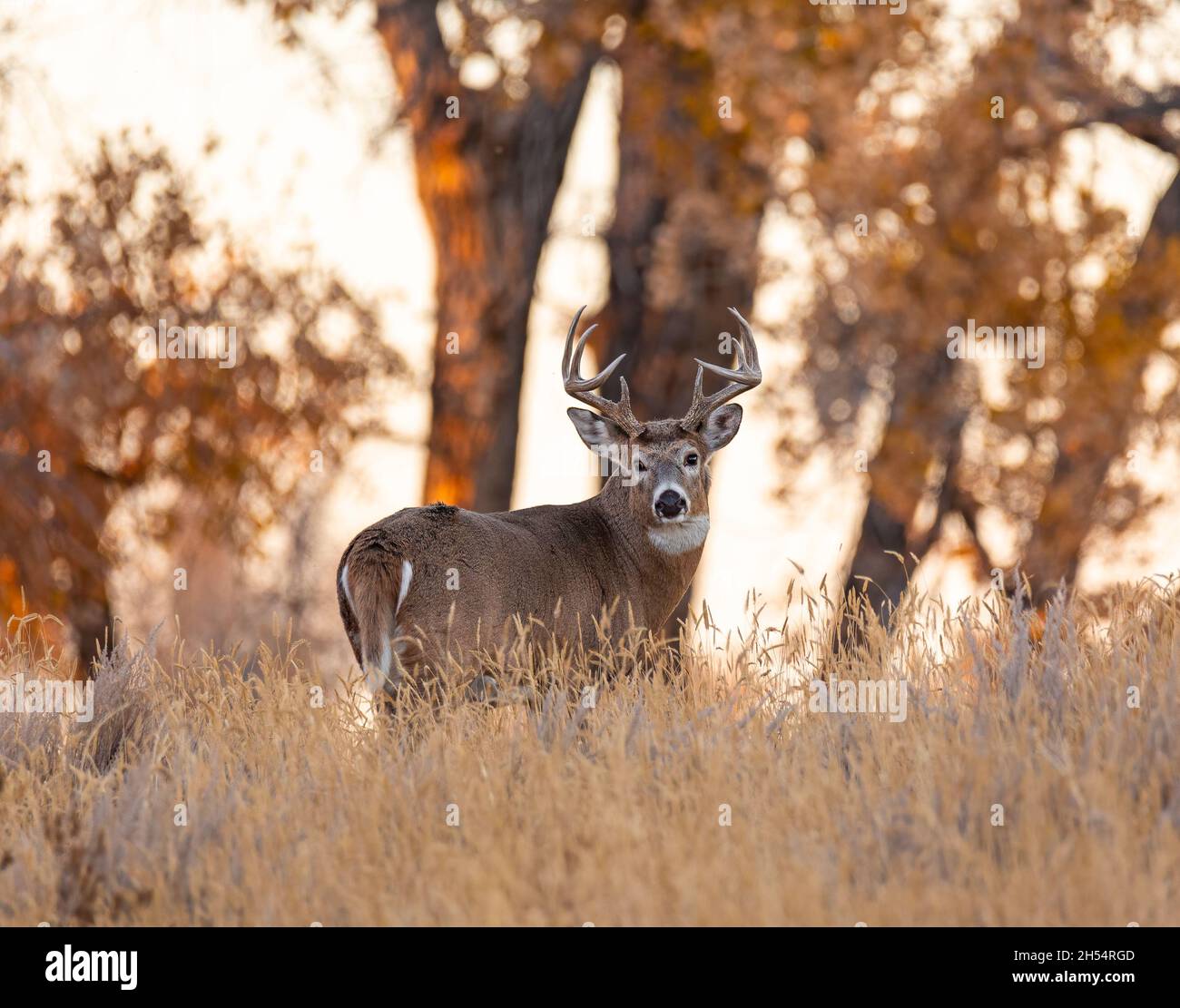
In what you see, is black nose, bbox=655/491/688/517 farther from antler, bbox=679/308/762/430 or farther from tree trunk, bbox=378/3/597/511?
tree trunk, bbox=378/3/597/511

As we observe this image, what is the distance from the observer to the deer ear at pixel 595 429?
31.7ft

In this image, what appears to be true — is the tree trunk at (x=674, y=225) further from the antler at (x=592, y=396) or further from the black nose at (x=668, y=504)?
the black nose at (x=668, y=504)

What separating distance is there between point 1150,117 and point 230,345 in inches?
363

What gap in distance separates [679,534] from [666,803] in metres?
3.68

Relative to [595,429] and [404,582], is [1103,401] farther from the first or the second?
[404,582]

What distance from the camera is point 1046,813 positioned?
5.68 m

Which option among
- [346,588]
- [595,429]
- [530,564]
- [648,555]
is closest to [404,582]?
[346,588]

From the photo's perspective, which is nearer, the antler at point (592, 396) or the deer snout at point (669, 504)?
the deer snout at point (669, 504)

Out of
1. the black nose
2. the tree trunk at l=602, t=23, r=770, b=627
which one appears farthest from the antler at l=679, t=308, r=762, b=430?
the tree trunk at l=602, t=23, r=770, b=627

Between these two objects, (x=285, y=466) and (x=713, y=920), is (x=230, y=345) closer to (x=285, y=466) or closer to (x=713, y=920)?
(x=285, y=466)

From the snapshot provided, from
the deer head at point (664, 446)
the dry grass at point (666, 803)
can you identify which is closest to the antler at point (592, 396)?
the deer head at point (664, 446)

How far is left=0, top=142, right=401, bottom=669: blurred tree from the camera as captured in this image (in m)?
16.0

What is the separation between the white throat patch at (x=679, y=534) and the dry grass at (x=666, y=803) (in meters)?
2.00

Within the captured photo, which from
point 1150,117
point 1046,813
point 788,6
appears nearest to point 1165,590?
point 1046,813
